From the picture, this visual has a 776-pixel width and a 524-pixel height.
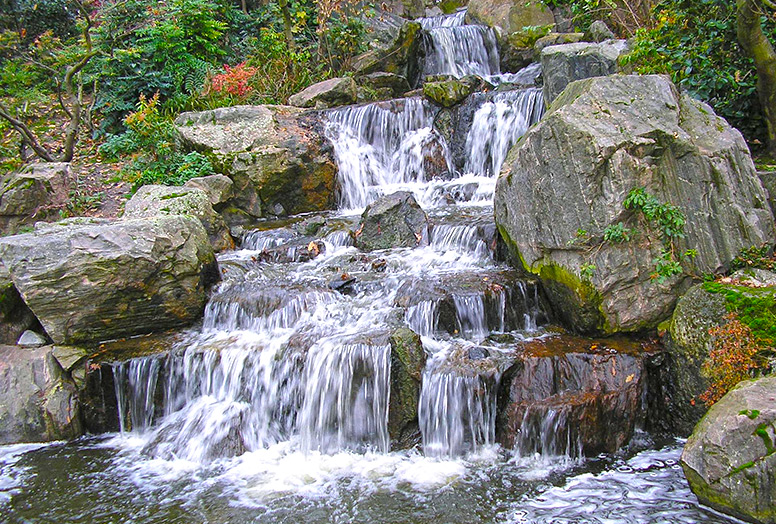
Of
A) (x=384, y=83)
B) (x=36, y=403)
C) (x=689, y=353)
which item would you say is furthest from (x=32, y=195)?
(x=689, y=353)

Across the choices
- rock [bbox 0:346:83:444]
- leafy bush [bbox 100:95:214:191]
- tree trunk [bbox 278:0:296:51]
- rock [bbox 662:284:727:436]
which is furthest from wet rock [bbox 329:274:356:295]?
tree trunk [bbox 278:0:296:51]

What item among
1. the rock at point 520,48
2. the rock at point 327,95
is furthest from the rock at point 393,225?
the rock at point 520,48

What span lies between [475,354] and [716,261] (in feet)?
8.98

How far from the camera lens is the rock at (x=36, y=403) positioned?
6094mm

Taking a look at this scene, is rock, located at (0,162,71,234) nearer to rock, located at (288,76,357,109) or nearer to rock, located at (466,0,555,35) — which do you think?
rock, located at (288,76,357,109)

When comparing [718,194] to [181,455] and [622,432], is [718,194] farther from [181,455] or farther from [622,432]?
[181,455]

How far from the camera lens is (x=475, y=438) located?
5418mm

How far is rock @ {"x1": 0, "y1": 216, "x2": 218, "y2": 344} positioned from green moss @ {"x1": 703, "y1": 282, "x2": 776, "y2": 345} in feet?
20.5

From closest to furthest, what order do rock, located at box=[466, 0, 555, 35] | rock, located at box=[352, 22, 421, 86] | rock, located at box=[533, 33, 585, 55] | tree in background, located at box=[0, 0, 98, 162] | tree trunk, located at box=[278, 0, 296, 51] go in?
1. tree in background, located at box=[0, 0, 98, 162]
2. rock, located at box=[533, 33, 585, 55]
3. rock, located at box=[352, 22, 421, 86]
4. tree trunk, located at box=[278, 0, 296, 51]
5. rock, located at box=[466, 0, 555, 35]

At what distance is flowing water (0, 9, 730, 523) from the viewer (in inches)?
185

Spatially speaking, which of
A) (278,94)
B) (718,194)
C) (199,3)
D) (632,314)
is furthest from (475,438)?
(199,3)

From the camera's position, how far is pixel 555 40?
13898 mm

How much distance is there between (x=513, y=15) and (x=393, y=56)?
4015 millimetres

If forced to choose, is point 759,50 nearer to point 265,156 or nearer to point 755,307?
point 755,307
